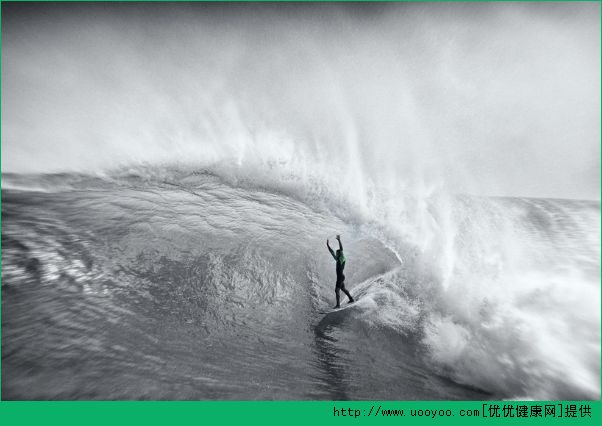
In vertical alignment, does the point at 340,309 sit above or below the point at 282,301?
below

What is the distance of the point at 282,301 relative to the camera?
7.08 meters

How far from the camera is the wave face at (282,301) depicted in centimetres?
450

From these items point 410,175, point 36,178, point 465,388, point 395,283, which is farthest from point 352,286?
point 36,178

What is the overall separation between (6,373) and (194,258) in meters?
4.12

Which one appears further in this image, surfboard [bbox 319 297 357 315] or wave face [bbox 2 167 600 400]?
surfboard [bbox 319 297 357 315]

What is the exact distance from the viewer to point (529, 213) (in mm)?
12328

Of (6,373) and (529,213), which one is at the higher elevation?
(529,213)

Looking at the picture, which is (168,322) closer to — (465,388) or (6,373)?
(6,373)

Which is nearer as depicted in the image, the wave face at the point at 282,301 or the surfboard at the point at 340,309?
the wave face at the point at 282,301

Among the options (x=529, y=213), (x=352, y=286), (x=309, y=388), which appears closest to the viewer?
(x=309, y=388)

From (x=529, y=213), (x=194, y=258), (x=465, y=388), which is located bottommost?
(x=465, y=388)

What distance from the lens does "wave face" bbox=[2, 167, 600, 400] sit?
4.50 m

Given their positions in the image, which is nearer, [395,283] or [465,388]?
[465,388]

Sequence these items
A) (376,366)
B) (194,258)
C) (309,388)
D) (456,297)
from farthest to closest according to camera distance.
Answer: (194,258) → (456,297) → (376,366) → (309,388)
